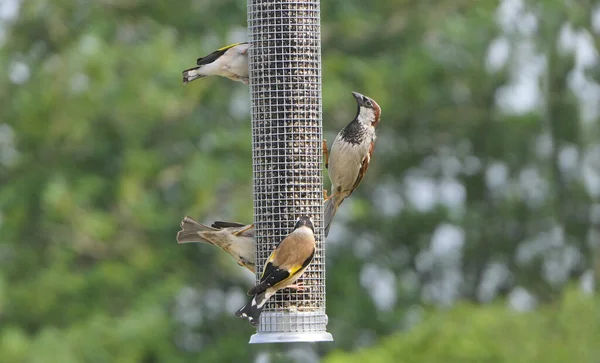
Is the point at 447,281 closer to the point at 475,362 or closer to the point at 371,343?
the point at 371,343

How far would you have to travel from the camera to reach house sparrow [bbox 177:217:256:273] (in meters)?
9.16

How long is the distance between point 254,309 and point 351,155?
1.56m

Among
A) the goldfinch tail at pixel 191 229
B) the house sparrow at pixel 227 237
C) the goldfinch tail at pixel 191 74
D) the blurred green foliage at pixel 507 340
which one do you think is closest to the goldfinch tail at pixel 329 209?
the house sparrow at pixel 227 237

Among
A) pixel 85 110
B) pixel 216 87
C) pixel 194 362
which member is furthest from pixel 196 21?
pixel 194 362

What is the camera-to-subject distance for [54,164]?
73.2 feet

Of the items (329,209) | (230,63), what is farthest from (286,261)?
(230,63)

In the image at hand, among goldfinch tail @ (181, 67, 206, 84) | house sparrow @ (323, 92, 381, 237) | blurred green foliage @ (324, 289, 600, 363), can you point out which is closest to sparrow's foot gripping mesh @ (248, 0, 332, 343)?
house sparrow @ (323, 92, 381, 237)

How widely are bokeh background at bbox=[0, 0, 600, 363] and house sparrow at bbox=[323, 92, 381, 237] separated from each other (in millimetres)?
8823

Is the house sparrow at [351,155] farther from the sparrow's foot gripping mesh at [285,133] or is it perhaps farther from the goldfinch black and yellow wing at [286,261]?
the goldfinch black and yellow wing at [286,261]

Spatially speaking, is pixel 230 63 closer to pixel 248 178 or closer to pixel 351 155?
pixel 351 155

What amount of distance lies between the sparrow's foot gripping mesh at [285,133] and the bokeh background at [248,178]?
365 inches

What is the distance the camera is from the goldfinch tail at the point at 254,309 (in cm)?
833

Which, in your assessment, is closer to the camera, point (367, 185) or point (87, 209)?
point (87, 209)

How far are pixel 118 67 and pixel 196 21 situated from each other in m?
2.68
